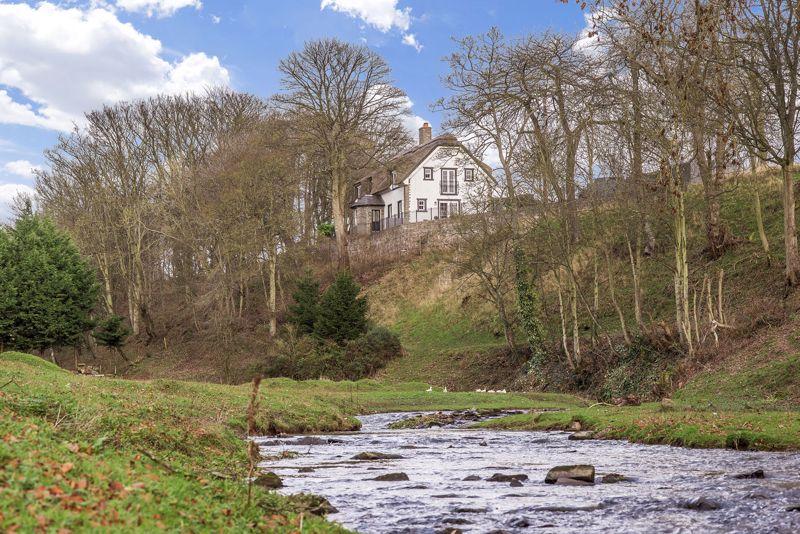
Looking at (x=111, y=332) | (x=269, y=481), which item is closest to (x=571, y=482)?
(x=269, y=481)

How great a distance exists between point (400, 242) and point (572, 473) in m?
58.4

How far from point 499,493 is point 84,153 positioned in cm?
6498

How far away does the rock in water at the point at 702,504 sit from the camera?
1178 cm

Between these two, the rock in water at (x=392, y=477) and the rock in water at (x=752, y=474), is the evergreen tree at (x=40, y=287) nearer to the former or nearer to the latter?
the rock in water at (x=392, y=477)

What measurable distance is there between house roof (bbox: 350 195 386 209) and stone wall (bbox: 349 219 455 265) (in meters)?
13.3

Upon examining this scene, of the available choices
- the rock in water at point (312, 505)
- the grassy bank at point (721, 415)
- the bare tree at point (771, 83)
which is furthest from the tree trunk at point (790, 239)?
the rock in water at point (312, 505)

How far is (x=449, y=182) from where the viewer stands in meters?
85.5

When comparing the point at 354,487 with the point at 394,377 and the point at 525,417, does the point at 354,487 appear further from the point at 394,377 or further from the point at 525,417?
the point at 394,377

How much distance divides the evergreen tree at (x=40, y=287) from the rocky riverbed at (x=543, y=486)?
41.3 meters

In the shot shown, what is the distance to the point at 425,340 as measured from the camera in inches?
2207

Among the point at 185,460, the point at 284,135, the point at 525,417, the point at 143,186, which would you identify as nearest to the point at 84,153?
the point at 143,186

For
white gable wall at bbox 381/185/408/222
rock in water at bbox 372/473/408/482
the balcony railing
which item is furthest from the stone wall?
rock in water at bbox 372/473/408/482

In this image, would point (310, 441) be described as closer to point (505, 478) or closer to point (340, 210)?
point (505, 478)

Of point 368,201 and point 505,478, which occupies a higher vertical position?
point 368,201
